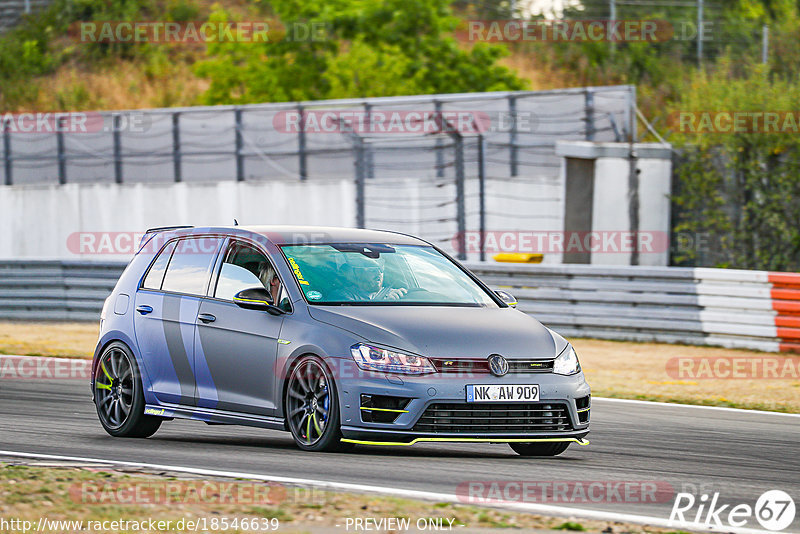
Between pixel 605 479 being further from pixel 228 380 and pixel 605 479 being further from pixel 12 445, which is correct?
pixel 12 445

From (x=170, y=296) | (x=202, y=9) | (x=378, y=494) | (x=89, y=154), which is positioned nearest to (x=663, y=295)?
(x=170, y=296)

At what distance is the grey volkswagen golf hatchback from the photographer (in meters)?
8.44

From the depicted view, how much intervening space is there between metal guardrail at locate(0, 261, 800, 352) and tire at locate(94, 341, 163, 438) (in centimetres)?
994

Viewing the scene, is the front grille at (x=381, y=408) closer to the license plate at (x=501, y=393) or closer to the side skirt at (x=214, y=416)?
the license plate at (x=501, y=393)

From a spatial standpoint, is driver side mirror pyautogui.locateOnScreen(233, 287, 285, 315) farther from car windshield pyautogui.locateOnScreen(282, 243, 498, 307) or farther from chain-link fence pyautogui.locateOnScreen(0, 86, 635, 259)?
chain-link fence pyautogui.locateOnScreen(0, 86, 635, 259)

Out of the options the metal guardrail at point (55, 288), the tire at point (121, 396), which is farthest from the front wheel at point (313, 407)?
the metal guardrail at point (55, 288)

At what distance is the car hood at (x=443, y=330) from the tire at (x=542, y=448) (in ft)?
2.29

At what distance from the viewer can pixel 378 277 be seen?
948 centimetres

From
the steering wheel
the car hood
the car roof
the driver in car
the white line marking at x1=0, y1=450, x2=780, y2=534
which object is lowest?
the white line marking at x1=0, y1=450, x2=780, y2=534

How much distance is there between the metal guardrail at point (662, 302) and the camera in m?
17.8

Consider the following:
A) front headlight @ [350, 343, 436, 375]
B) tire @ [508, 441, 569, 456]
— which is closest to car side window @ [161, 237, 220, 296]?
front headlight @ [350, 343, 436, 375]

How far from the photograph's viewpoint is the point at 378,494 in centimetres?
727

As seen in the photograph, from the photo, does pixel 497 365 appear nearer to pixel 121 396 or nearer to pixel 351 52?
pixel 121 396

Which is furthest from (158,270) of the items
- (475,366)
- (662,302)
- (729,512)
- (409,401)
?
(662,302)
